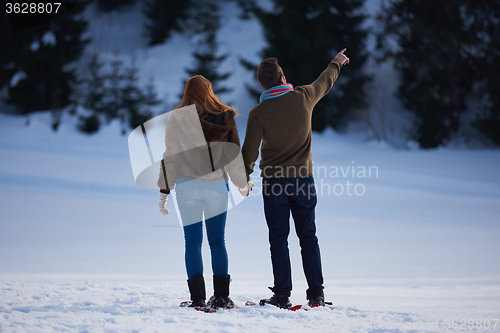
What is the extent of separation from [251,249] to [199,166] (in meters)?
3.23

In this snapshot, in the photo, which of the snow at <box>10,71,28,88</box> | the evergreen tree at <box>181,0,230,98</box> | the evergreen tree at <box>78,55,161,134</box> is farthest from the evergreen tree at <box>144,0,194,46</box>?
the snow at <box>10,71,28,88</box>

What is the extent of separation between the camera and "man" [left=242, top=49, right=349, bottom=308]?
10.5ft

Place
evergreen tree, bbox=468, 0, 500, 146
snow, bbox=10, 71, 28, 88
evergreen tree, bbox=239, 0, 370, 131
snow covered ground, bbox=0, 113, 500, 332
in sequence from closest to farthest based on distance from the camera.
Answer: snow covered ground, bbox=0, 113, 500, 332 < evergreen tree, bbox=468, 0, 500, 146 < evergreen tree, bbox=239, 0, 370, 131 < snow, bbox=10, 71, 28, 88

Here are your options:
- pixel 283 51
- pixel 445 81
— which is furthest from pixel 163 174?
pixel 283 51

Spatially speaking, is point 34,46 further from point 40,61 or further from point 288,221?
point 288,221

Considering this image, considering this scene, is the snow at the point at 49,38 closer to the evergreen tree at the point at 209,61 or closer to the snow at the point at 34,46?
the snow at the point at 34,46

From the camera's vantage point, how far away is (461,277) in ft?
16.1

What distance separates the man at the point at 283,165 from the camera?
3.21m

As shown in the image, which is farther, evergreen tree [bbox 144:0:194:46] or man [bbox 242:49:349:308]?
evergreen tree [bbox 144:0:194:46]

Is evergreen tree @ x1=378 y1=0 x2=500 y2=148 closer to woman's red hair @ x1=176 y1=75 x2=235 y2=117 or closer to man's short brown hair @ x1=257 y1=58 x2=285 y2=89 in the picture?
man's short brown hair @ x1=257 y1=58 x2=285 y2=89

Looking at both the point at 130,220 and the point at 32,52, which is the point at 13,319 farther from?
the point at 32,52

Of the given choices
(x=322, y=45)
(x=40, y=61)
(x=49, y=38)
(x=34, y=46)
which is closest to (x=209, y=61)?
(x=322, y=45)

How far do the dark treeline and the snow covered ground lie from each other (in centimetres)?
449

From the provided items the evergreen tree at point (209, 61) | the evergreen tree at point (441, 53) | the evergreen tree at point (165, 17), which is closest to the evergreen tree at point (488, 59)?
the evergreen tree at point (441, 53)
